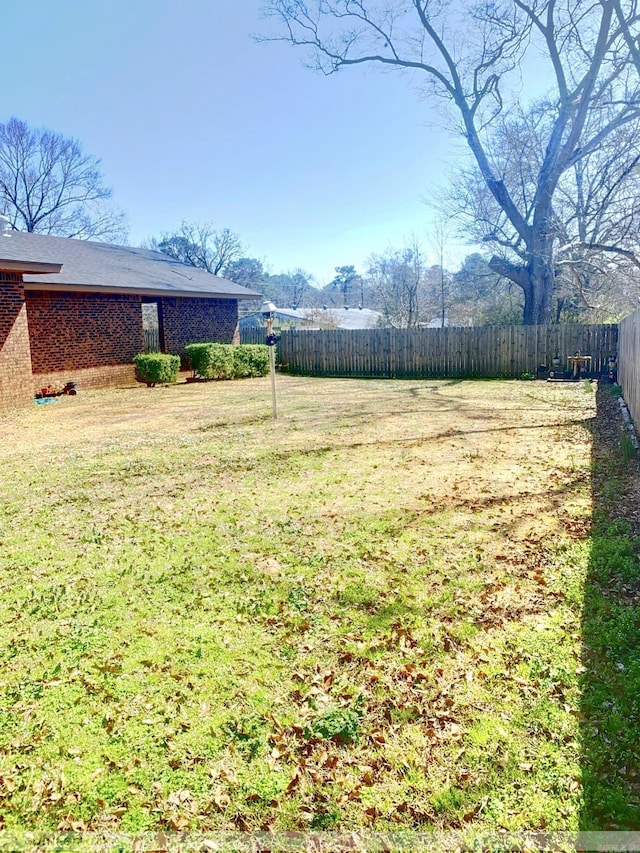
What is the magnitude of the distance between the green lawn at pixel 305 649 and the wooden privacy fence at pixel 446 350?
10.7 meters

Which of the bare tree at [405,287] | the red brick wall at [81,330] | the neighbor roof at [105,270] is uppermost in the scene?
the bare tree at [405,287]

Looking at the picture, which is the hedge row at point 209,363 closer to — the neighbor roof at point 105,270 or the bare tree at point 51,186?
the neighbor roof at point 105,270

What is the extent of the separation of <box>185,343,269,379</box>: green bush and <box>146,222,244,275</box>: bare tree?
28935 millimetres

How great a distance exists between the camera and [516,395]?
12.3 meters

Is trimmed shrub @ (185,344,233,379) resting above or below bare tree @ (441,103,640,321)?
below

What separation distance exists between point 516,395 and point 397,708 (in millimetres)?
11156

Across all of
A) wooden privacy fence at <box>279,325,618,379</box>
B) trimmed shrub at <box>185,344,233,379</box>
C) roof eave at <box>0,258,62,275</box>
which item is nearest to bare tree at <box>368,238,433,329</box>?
wooden privacy fence at <box>279,325,618,379</box>

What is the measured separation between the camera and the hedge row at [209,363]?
1457 cm

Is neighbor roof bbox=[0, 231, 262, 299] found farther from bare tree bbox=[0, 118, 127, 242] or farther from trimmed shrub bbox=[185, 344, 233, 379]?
bare tree bbox=[0, 118, 127, 242]

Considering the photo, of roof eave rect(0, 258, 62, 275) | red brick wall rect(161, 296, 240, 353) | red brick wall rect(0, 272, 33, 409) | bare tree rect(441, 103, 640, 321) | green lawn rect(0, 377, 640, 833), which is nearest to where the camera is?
green lawn rect(0, 377, 640, 833)

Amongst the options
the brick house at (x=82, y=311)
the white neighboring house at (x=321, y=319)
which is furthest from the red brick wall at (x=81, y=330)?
the white neighboring house at (x=321, y=319)

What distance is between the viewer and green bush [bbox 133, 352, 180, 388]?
1447 cm

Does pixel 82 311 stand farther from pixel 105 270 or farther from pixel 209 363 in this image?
pixel 209 363

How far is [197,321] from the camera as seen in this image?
1784cm
